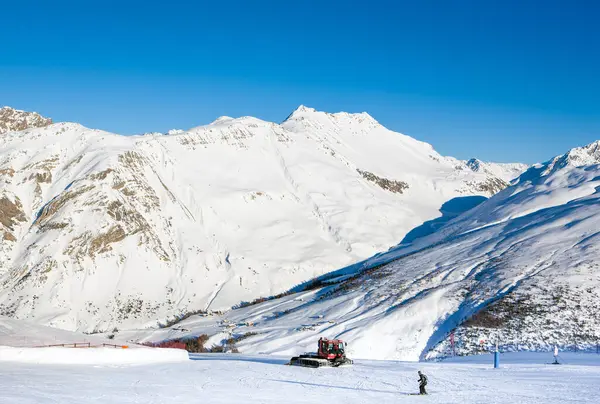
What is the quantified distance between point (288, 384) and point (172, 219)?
82622 mm

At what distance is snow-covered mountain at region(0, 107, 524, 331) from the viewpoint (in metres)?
84.4

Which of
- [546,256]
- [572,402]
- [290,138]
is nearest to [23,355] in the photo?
[572,402]

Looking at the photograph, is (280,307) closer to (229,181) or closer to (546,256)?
(546,256)

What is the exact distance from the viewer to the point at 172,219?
10275 cm

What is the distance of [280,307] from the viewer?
235 ft

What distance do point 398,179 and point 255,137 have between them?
→ 42.9m

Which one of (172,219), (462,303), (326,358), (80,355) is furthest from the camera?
(172,219)

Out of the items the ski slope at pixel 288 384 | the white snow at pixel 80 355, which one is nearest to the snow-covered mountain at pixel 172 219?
the white snow at pixel 80 355

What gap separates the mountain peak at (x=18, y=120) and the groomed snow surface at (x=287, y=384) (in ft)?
402

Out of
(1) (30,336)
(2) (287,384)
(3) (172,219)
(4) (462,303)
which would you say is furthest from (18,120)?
(2) (287,384)

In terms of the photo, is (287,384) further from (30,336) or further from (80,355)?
(30,336)

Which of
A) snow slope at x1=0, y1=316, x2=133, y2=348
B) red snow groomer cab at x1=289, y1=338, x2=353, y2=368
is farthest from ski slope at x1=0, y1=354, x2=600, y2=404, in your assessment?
snow slope at x1=0, y1=316, x2=133, y2=348

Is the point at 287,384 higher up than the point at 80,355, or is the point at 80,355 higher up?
the point at 80,355

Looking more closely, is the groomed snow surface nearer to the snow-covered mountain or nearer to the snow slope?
the snow slope
